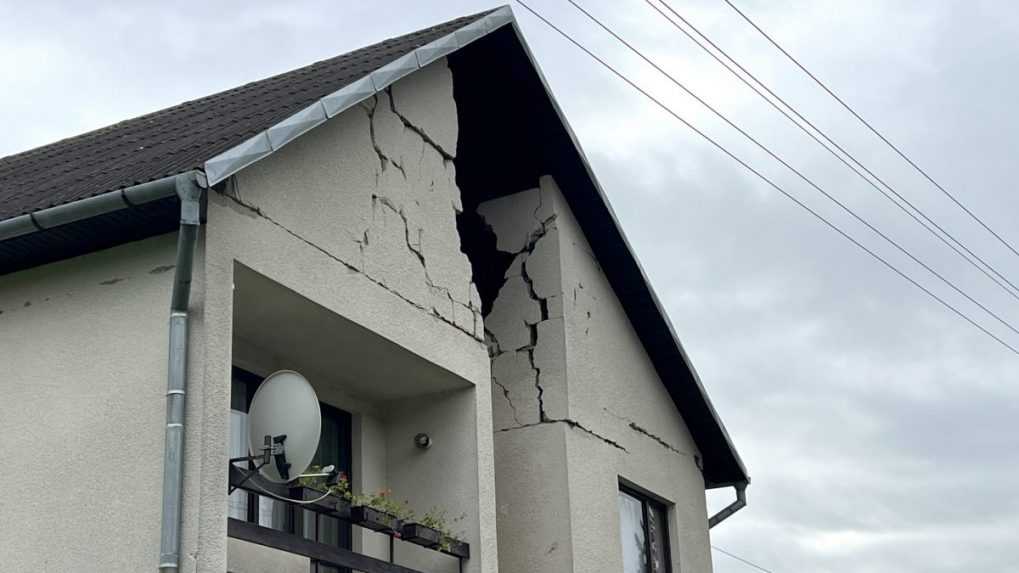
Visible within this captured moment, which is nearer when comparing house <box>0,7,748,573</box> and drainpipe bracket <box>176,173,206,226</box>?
drainpipe bracket <box>176,173,206,226</box>

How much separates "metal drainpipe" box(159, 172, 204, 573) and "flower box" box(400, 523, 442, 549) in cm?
228

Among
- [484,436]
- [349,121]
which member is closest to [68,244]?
[349,121]

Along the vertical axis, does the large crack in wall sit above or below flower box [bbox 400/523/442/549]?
above

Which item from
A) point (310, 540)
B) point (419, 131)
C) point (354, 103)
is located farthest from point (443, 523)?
point (354, 103)

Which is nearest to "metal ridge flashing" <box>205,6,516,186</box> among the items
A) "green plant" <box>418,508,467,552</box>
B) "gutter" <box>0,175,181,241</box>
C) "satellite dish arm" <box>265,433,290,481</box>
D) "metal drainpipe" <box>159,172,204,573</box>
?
"metal drainpipe" <box>159,172,204,573</box>

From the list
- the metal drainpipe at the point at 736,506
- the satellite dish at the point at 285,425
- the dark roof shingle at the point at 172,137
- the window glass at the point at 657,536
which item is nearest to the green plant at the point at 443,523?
the satellite dish at the point at 285,425

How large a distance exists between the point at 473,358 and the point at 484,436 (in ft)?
1.85

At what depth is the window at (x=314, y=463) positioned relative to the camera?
27.6ft

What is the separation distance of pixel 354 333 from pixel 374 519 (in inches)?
46.4

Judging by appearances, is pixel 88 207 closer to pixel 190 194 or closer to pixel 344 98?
pixel 190 194

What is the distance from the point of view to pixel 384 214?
9.13 meters

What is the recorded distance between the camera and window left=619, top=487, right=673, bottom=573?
11.6 m

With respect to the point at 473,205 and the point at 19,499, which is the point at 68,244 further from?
the point at 473,205

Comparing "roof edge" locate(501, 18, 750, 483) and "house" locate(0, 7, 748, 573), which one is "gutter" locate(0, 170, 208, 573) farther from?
"roof edge" locate(501, 18, 750, 483)
